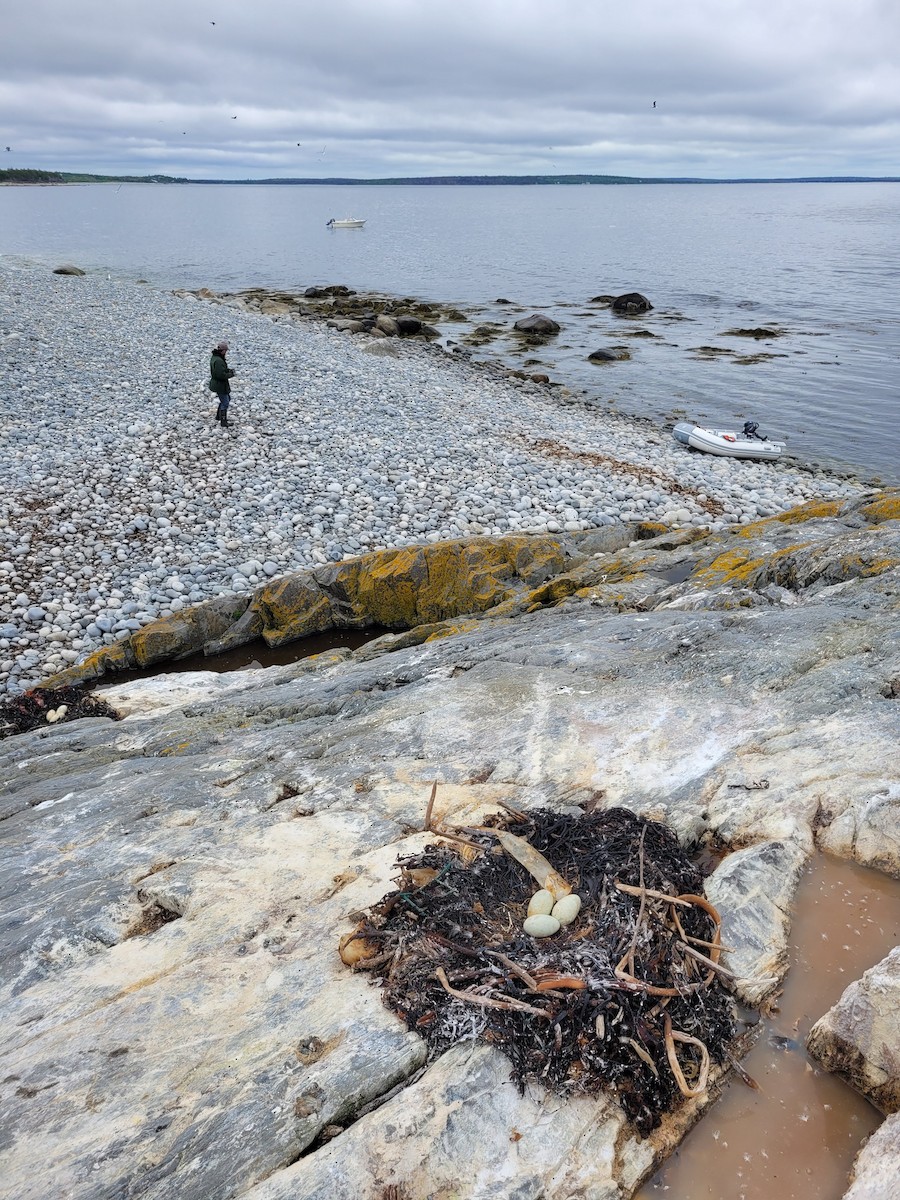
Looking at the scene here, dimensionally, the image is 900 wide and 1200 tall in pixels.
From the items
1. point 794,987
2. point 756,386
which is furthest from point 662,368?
point 794,987

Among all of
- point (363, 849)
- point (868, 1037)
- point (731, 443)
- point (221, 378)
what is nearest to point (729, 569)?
point (363, 849)

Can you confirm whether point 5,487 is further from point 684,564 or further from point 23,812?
point 684,564

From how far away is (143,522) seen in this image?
45.1 feet

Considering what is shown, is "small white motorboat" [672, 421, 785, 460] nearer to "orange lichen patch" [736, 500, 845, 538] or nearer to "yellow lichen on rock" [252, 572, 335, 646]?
"orange lichen patch" [736, 500, 845, 538]

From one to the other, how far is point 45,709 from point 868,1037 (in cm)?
947

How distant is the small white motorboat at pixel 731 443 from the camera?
2150 centimetres

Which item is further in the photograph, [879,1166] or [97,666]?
[97,666]

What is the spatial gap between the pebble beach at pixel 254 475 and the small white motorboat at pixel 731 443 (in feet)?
1.68

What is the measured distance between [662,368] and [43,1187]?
34.5 m

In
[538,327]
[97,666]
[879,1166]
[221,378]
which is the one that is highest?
[538,327]

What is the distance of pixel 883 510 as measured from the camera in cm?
995

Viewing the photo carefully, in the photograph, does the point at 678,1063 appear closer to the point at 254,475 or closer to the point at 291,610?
the point at 291,610

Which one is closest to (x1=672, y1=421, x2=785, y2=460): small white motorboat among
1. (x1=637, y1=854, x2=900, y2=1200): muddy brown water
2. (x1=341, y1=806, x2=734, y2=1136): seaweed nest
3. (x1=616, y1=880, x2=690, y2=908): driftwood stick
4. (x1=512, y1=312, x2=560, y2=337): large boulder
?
(x1=512, y1=312, x2=560, y2=337): large boulder

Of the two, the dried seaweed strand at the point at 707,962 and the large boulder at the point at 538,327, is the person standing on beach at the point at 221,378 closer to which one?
the dried seaweed strand at the point at 707,962
